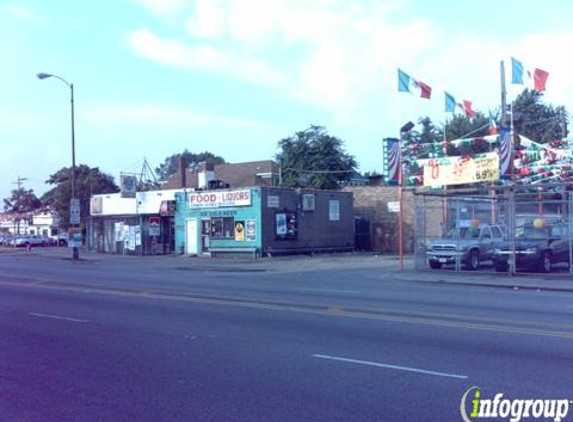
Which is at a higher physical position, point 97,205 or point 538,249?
point 97,205

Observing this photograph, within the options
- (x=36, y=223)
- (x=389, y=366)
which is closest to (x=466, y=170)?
(x=389, y=366)

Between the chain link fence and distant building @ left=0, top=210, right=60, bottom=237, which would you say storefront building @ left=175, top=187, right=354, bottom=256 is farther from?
distant building @ left=0, top=210, right=60, bottom=237

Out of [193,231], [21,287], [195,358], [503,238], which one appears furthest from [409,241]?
[195,358]

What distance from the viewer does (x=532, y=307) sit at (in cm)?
1576

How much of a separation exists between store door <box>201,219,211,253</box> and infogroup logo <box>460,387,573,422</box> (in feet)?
116

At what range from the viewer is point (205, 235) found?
42.4 metres

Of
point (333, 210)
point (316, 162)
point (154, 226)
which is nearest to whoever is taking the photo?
point (333, 210)

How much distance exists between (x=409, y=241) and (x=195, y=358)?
37.8 meters

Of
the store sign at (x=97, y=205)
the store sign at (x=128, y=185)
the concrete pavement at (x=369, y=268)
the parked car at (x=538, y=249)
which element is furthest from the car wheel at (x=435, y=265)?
the store sign at (x=97, y=205)

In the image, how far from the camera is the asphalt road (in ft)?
23.4

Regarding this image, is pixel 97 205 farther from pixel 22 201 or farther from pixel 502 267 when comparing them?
pixel 22 201

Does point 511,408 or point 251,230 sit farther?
point 251,230

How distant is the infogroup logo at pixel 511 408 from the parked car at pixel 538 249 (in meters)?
18.3

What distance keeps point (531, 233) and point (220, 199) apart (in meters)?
20.3
